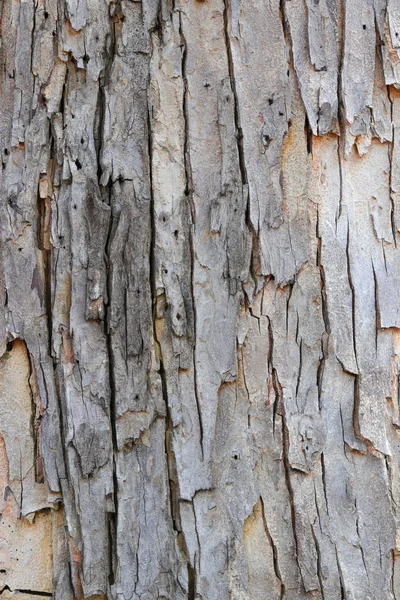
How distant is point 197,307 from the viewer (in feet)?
Answer: 4.95

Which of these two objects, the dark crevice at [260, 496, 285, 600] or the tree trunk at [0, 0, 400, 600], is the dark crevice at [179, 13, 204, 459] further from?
the dark crevice at [260, 496, 285, 600]

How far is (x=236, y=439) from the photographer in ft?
4.90

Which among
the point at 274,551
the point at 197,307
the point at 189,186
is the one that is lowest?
the point at 274,551

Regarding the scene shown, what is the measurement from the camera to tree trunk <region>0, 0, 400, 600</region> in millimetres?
1471

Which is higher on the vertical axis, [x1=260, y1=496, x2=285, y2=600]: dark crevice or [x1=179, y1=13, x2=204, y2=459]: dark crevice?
[x1=179, y1=13, x2=204, y2=459]: dark crevice

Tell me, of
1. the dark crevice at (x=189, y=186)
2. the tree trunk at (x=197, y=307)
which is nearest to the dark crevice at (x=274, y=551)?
the tree trunk at (x=197, y=307)

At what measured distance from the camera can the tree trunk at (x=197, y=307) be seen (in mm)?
1471

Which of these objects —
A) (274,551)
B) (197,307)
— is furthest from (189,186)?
(274,551)

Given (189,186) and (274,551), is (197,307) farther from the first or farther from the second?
(274,551)

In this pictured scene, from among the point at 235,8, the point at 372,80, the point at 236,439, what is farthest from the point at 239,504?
the point at 235,8

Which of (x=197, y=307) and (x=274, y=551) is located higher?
(x=197, y=307)

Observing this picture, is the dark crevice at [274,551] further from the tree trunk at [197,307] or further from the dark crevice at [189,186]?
the dark crevice at [189,186]

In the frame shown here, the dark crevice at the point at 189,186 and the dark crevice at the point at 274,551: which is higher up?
the dark crevice at the point at 189,186

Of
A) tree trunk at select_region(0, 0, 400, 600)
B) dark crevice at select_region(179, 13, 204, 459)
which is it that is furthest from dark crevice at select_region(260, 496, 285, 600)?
dark crevice at select_region(179, 13, 204, 459)
